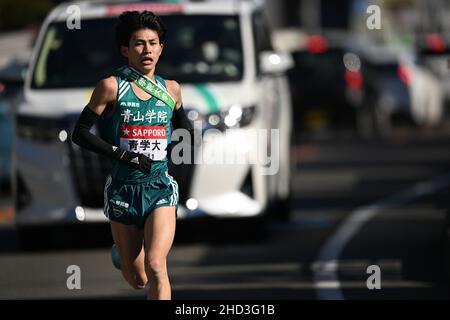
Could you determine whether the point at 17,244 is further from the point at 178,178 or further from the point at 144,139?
the point at 144,139

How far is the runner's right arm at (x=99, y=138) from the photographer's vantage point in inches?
309

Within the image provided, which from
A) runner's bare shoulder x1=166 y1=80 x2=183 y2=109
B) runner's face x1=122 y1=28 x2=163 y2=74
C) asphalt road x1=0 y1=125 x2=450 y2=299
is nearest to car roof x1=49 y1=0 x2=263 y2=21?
asphalt road x1=0 y1=125 x2=450 y2=299

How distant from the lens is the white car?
1310 centimetres

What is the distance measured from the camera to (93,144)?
25.9ft

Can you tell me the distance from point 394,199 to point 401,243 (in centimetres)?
435

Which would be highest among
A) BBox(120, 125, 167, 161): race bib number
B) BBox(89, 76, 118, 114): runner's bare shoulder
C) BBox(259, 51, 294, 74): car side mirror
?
BBox(259, 51, 294, 74): car side mirror

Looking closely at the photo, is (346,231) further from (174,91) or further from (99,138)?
(99,138)

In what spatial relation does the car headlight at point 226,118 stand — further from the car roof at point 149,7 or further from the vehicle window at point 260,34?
the car roof at point 149,7

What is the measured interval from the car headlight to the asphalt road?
1047 mm

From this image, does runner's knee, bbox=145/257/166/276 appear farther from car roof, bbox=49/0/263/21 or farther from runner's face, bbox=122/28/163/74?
car roof, bbox=49/0/263/21

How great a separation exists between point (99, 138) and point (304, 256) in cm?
526

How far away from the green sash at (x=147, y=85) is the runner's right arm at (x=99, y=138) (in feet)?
0.25

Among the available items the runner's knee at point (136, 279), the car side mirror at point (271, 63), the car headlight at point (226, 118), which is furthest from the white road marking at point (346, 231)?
the runner's knee at point (136, 279)

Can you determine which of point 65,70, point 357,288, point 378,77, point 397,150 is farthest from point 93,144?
point 378,77
